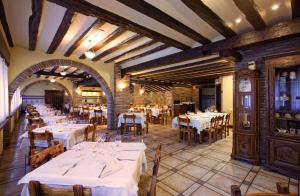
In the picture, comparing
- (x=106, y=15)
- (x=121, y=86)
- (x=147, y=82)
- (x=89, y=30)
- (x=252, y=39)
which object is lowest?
(x=121, y=86)

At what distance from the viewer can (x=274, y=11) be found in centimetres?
267

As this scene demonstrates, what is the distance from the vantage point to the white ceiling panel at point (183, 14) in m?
2.50

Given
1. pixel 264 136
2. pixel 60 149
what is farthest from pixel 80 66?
pixel 264 136

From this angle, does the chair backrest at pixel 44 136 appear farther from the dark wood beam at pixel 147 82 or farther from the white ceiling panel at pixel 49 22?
the dark wood beam at pixel 147 82

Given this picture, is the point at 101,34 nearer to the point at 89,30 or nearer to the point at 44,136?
the point at 89,30

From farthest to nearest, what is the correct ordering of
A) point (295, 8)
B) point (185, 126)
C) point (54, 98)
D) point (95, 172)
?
point (54, 98)
point (185, 126)
point (295, 8)
point (95, 172)

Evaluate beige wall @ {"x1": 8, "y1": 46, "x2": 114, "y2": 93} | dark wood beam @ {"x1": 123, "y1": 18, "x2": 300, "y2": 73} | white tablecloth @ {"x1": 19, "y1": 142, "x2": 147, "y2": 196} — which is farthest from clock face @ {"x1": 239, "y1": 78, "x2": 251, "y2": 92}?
beige wall @ {"x1": 8, "y1": 46, "x2": 114, "y2": 93}

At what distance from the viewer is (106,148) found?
2146 mm

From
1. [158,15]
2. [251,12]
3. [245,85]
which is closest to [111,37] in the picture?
[158,15]

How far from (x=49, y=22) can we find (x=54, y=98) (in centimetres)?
1367

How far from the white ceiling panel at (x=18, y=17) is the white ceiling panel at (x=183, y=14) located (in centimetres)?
222

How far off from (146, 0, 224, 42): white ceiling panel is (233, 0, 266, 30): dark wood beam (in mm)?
718

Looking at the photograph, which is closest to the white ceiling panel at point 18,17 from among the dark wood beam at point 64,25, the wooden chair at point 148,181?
the dark wood beam at point 64,25

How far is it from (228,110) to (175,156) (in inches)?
211
